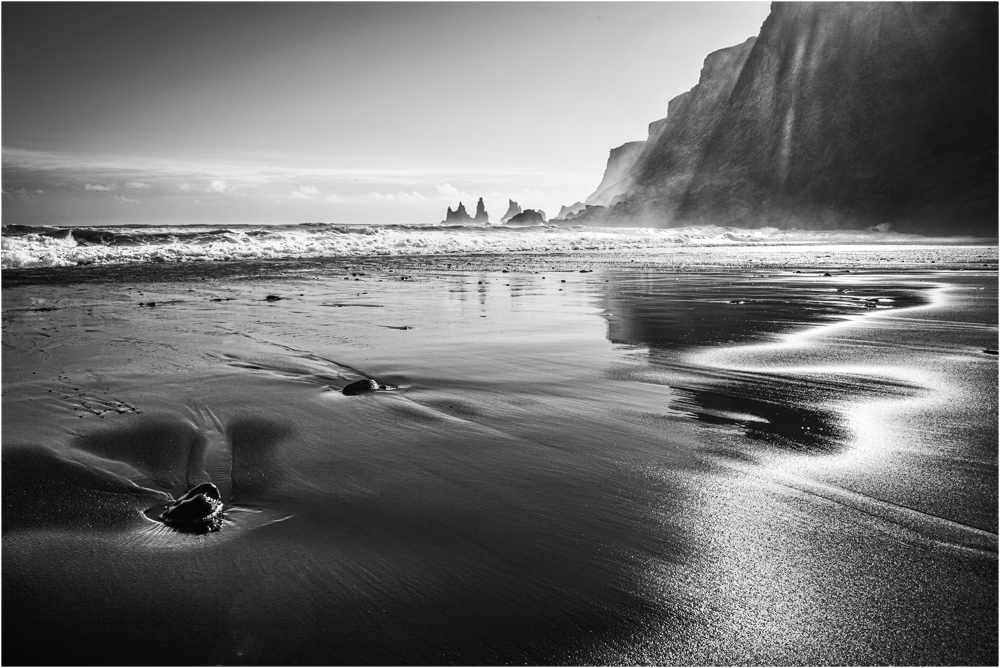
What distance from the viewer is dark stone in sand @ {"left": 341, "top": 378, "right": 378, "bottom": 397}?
386cm

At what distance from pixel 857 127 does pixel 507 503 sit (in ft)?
294

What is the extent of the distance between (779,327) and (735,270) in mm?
8841

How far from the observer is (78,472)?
256cm

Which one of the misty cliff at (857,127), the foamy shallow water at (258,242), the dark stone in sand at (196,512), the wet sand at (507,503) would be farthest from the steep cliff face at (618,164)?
the dark stone in sand at (196,512)

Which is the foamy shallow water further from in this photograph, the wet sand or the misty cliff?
the misty cliff

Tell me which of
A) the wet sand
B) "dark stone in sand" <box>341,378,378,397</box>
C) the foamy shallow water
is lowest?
the wet sand

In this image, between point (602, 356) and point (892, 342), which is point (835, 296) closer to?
point (892, 342)

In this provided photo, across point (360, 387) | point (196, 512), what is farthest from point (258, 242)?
point (196, 512)

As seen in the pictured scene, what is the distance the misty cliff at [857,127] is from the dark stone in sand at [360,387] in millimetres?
75820

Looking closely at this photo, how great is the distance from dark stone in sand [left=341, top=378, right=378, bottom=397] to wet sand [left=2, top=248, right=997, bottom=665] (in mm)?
131

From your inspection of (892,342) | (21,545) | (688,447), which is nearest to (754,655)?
(688,447)

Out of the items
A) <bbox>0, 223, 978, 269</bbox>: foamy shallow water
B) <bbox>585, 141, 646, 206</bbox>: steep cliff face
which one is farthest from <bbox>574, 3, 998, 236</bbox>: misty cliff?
<bbox>585, 141, 646, 206</bbox>: steep cliff face

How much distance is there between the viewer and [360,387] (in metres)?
3.91

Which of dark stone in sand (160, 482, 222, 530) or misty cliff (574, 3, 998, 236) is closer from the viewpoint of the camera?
dark stone in sand (160, 482, 222, 530)
